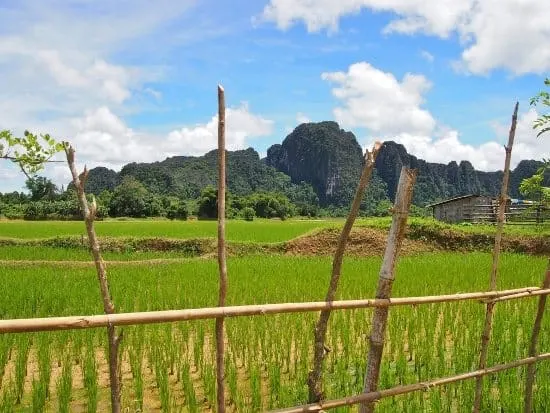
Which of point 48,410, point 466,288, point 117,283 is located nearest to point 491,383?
point 48,410

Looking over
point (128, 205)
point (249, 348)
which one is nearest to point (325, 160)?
point (128, 205)

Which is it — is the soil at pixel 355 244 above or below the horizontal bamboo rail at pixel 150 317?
below

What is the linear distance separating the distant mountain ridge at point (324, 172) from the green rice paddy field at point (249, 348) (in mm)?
53669

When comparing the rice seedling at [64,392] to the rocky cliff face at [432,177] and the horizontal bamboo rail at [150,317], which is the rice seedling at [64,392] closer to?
the horizontal bamboo rail at [150,317]

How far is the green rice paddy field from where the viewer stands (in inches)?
141

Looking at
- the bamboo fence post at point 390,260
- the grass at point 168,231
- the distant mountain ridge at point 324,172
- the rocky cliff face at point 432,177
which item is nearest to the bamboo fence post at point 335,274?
the bamboo fence post at point 390,260

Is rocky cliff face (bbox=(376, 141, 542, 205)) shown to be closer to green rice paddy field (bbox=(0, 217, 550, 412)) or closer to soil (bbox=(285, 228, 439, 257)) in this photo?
soil (bbox=(285, 228, 439, 257))

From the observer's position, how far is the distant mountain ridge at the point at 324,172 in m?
65.9

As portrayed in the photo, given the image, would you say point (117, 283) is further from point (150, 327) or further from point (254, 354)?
point (254, 354)

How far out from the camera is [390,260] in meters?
2.40

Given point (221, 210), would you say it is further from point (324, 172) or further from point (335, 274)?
point (324, 172)

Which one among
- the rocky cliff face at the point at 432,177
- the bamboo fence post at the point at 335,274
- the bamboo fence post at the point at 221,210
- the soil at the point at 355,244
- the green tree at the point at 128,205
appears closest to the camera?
the bamboo fence post at the point at 221,210

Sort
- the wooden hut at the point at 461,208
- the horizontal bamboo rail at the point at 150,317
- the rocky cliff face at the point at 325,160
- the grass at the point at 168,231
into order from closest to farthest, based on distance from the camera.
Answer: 1. the horizontal bamboo rail at the point at 150,317
2. the grass at the point at 168,231
3. the wooden hut at the point at 461,208
4. the rocky cliff face at the point at 325,160

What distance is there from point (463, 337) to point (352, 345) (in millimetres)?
1116
